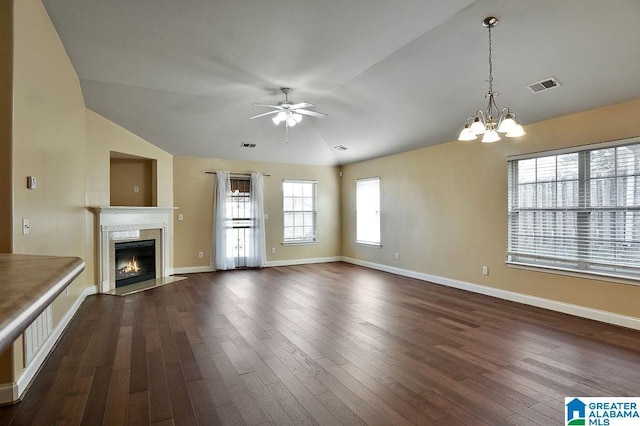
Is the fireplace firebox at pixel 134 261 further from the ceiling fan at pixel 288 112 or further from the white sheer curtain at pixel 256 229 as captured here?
the ceiling fan at pixel 288 112

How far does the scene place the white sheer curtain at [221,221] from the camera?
7609mm

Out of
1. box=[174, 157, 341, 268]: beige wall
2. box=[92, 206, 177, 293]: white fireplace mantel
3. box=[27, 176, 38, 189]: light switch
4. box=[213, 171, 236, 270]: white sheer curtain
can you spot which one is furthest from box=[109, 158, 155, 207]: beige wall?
box=[27, 176, 38, 189]: light switch

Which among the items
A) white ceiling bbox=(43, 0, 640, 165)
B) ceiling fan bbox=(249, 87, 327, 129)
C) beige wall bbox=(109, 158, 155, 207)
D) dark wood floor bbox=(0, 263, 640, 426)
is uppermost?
white ceiling bbox=(43, 0, 640, 165)

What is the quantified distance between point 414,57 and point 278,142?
397 centimetres

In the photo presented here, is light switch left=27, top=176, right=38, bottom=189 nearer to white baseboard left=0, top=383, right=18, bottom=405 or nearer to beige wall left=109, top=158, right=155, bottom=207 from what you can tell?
white baseboard left=0, top=383, right=18, bottom=405

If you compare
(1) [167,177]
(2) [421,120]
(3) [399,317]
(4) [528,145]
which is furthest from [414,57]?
(1) [167,177]

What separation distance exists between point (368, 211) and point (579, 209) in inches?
174

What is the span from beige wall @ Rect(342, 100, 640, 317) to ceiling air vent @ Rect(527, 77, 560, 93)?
2.05ft

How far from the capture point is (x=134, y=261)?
648cm

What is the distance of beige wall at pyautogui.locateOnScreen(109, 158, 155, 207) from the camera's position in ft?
21.8

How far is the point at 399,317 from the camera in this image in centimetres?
434

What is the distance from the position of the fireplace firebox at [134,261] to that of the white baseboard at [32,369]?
1890mm

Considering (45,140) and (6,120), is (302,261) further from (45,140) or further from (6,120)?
(6,120)

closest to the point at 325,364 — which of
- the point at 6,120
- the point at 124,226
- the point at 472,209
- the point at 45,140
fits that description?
the point at 6,120
